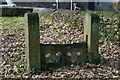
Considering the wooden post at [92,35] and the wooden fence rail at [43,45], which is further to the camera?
the wooden post at [92,35]

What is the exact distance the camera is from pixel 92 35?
479 cm

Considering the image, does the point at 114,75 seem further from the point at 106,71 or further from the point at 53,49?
the point at 53,49

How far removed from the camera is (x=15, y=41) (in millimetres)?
6527

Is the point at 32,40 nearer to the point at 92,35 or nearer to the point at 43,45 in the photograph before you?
the point at 43,45

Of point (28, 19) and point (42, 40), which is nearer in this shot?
point (28, 19)

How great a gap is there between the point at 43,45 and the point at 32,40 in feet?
1.01

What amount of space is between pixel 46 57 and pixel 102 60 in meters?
1.36

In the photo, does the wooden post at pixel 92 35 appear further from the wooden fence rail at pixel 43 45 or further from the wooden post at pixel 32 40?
the wooden post at pixel 32 40

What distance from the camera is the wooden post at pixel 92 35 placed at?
15.5 feet

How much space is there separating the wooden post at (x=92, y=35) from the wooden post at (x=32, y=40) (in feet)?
3.81

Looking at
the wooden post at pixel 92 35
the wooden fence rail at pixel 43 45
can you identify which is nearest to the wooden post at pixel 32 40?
the wooden fence rail at pixel 43 45

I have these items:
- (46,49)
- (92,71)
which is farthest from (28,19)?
(92,71)

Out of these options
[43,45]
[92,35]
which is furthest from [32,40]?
[92,35]

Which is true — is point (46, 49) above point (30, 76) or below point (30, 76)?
above
